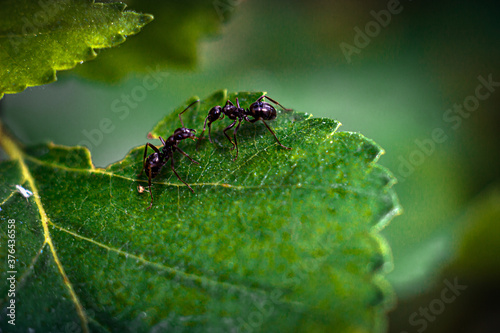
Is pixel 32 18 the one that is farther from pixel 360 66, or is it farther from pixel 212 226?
pixel 360 66

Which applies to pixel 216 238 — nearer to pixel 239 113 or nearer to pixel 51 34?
pixel 239 113

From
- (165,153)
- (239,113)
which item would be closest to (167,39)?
(239,113)

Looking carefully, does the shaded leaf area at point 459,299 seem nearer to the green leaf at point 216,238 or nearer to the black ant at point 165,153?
the green leaf at point 216,238

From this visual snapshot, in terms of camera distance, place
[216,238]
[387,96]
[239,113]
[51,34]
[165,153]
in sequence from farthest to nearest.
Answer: [387,96] → [239,113] → [165,153] → [51,34] → [216,238]

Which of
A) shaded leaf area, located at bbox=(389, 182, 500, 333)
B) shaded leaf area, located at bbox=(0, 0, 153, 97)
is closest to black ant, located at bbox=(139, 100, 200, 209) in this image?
shaded leaf area, located at bbox=(0, 0, 153, 97)

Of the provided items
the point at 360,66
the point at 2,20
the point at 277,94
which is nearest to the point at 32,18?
the point at 2,20

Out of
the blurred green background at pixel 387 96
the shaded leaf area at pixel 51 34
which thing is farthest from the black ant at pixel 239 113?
the blurred green background at pixel 387 96
